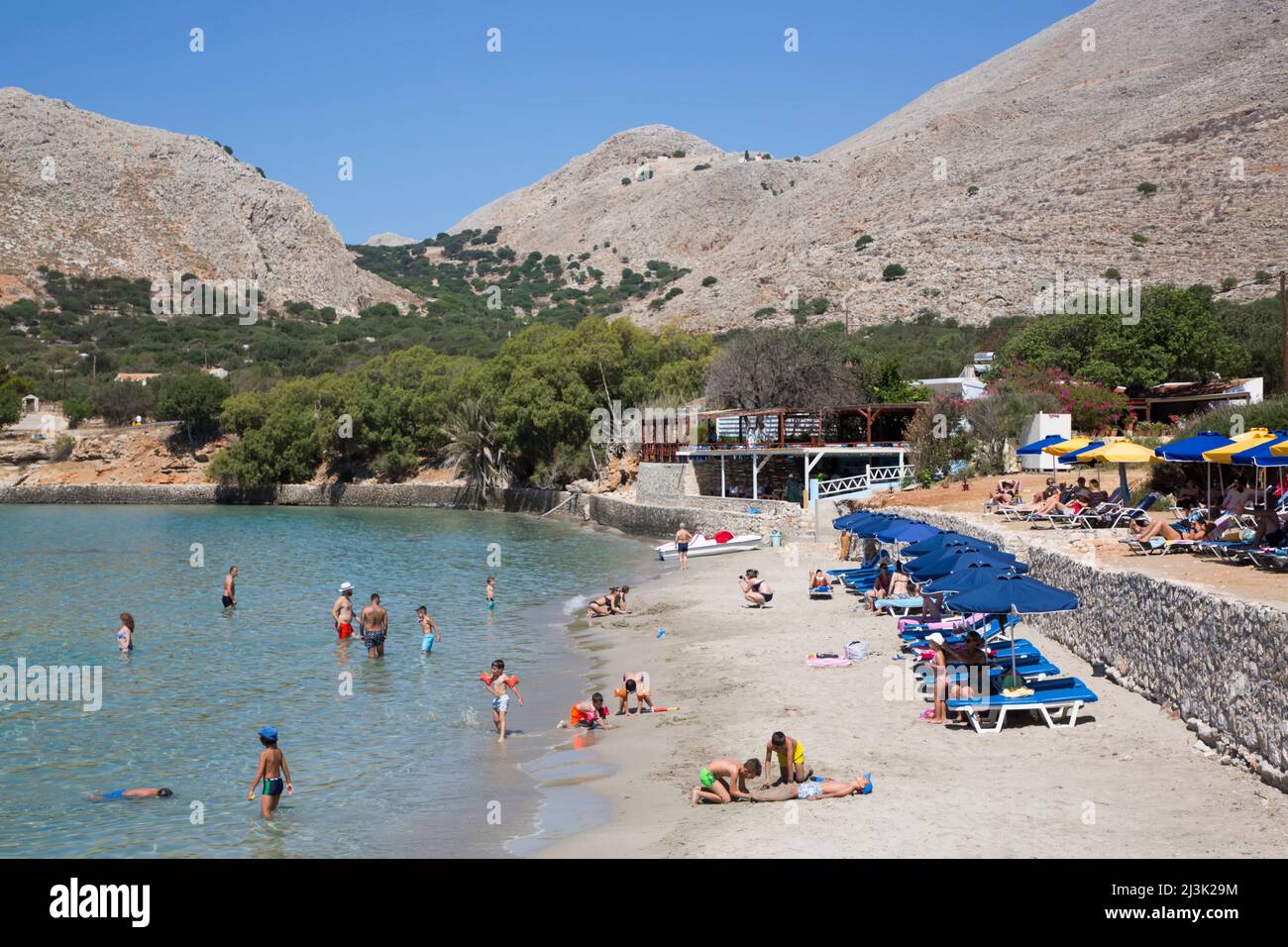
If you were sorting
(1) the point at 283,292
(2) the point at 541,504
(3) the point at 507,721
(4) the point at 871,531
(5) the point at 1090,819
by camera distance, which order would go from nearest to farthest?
(5) the point at 1090,819 < (3) the point at 507,721 < (4) the point at 871,531 < (2) the point at 541,504 < (1) the point at 283,292

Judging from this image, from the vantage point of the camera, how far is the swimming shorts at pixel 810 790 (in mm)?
10906

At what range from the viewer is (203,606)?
29.0m

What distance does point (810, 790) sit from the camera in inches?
430

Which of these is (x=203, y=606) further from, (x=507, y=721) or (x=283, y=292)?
(x=283, y=292)

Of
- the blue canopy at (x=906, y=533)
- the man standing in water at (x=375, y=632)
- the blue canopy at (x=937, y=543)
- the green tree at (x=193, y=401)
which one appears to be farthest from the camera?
the green tree at (x=193, y=401)

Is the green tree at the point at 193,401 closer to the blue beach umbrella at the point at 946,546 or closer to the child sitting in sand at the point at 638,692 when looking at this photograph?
the blue beach umbrella at the point at 946,546

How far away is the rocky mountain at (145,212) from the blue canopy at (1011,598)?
11549 centimetres

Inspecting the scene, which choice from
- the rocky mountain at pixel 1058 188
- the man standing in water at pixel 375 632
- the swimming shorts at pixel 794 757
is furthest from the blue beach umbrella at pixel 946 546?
the rocky mountain at pixel 1058 188

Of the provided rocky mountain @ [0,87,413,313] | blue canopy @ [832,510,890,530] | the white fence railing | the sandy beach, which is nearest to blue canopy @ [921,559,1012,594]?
the sandy beach

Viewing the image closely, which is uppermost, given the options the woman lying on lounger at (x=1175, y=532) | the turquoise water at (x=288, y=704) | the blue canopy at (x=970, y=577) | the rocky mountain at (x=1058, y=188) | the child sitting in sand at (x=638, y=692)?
the rocky mountain at (x=1058, y=188)

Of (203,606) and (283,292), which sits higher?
(283,292)

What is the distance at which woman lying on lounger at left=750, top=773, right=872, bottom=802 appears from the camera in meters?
10.8

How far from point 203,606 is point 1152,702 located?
77.4 feet
